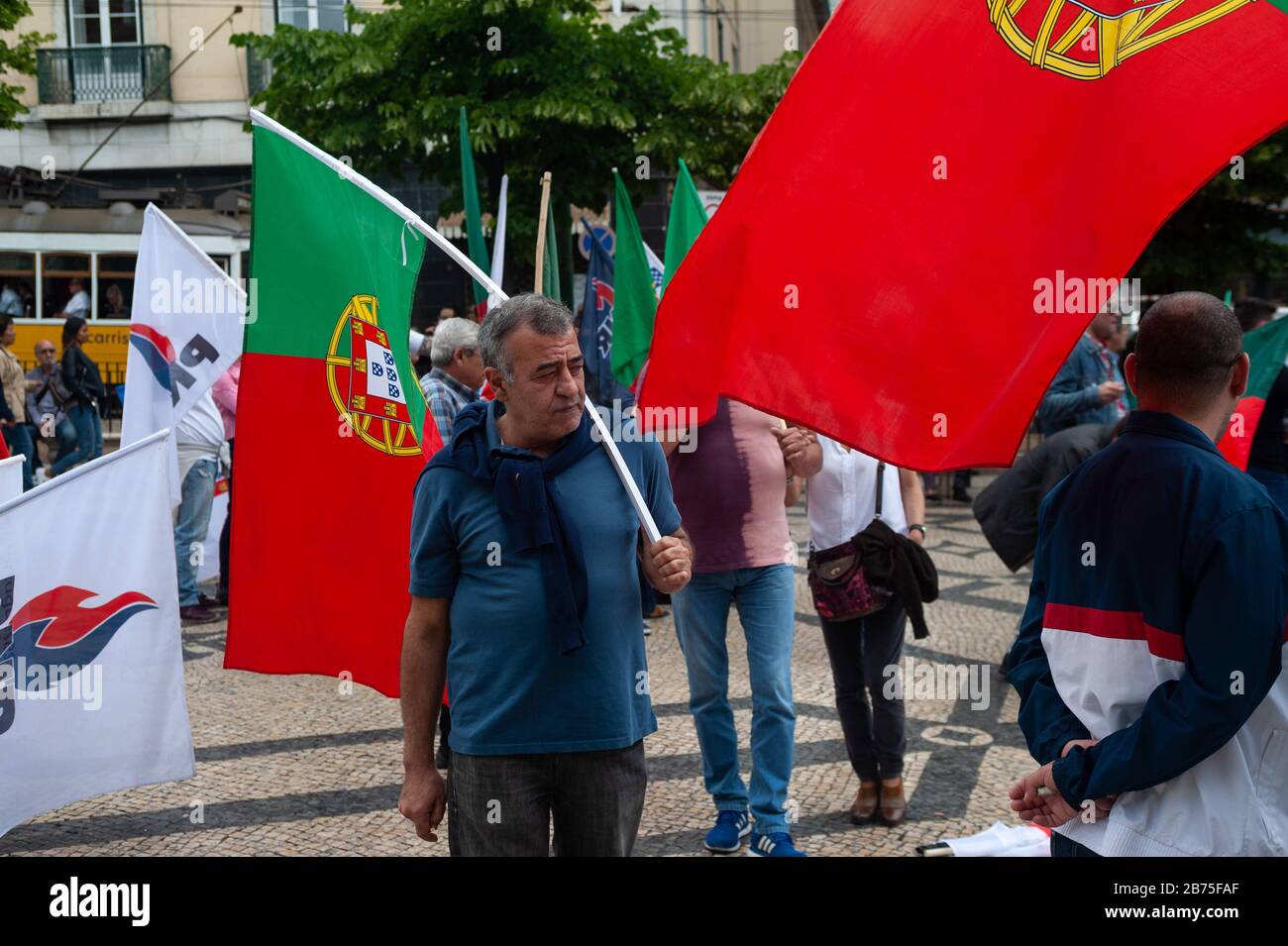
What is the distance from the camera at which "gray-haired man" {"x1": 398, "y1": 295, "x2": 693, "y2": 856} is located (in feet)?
8.84

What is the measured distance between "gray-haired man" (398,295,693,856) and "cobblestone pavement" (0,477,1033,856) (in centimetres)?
175

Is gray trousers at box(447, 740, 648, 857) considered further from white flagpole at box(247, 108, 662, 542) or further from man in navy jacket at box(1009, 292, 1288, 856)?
man in navy jacket at box(1009, 292, 1288, 856)

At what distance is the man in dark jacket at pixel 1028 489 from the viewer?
20.7 feet

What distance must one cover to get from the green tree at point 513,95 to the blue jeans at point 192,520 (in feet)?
30.3

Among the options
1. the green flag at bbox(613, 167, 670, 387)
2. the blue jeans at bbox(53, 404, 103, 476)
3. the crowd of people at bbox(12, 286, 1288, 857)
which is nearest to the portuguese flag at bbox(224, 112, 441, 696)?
the crowd of people at bbox(12, 286, 1288, 857)

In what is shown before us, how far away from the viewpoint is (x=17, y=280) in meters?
20.7

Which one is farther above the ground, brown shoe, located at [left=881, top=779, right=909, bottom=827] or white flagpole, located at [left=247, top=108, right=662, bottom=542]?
white flagpole, located at [left=247, top=108, right=662, bottom=542]

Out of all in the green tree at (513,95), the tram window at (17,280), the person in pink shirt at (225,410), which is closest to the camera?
the person in pink shirt at (225,410)

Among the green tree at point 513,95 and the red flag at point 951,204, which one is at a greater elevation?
the green tree at point 513,95

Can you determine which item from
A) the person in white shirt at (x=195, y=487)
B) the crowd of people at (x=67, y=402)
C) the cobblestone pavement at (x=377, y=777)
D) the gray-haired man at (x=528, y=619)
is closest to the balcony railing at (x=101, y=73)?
the crowd of people at (x=67, y=402)

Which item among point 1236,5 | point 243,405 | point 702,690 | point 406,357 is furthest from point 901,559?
point 1236,5

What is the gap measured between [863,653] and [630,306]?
274 cm

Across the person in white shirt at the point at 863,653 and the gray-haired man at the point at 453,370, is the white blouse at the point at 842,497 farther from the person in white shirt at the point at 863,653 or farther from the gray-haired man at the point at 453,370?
the gray-haired man at the point at 453,370

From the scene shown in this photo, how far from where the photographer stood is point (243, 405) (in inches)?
148
